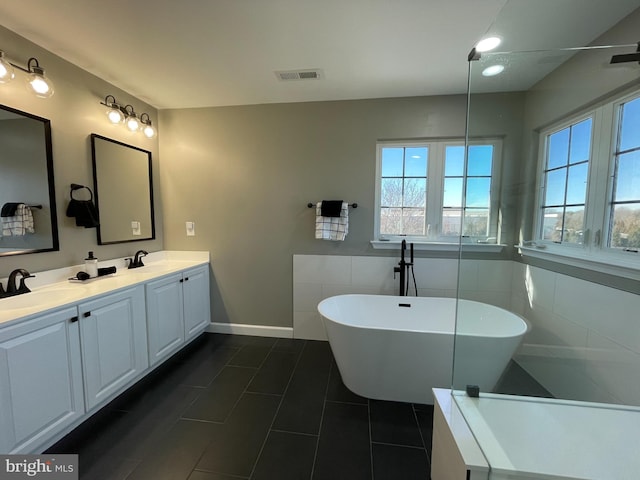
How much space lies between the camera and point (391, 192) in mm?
2754

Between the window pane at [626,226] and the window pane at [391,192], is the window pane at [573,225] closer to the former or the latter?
the window pane at [626,226]

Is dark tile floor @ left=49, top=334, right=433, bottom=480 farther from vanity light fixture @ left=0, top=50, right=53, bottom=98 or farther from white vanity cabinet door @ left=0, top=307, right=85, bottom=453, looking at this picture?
vanity light fixture @ left=0, top=50, right=53, bottom=98

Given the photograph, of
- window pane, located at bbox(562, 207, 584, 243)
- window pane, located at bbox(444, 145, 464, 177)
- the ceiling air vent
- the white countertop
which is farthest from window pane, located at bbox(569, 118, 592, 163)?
the white countertop

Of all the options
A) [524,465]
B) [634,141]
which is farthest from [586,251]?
[524,465]

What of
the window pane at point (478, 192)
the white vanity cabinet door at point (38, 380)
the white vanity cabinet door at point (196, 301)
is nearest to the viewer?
the white vanity cabinet door at point (38, 380)

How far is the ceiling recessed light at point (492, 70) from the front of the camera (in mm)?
1966

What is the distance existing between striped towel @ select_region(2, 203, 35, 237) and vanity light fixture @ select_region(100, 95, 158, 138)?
1.01m

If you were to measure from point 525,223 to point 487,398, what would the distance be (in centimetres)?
147

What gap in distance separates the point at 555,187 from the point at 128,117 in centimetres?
358

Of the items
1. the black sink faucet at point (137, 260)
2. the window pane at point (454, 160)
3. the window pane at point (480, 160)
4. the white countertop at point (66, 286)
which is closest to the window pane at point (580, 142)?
the window pane at point (480, 160)

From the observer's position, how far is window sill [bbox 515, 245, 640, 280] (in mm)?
1431

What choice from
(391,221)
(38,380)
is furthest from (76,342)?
(391,221)

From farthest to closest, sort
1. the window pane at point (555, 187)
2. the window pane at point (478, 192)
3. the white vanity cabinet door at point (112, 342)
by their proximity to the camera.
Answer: the window pane at point (478, 192)
the window pane at point (555, 187)
the white vanity cabinet door at point (112, 342)

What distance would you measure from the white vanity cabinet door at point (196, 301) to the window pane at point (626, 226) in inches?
127
